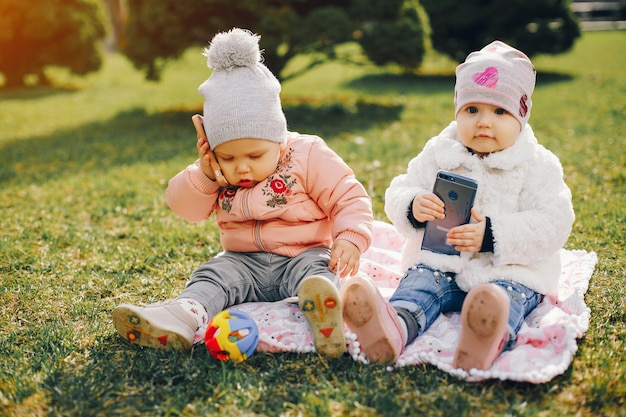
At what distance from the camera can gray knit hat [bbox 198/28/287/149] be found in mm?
2508

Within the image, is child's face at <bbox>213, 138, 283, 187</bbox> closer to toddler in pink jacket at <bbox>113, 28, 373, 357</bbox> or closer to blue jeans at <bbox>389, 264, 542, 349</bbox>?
toddler in pink jacket at <bbox>113, 28, 373, 357</bbox>

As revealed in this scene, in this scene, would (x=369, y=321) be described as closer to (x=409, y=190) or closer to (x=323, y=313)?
(x=323, y=313)

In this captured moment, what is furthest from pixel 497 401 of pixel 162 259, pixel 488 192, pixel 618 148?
pixel 618 148

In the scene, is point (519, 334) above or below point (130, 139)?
above

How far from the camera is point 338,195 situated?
2.69 metres

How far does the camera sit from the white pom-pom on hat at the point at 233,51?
2549mm

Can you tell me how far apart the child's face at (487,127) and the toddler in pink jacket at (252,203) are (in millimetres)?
534

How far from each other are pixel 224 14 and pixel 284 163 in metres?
5.59

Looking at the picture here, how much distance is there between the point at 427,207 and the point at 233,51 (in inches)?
41.1

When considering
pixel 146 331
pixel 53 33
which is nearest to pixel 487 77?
pixel 146 331

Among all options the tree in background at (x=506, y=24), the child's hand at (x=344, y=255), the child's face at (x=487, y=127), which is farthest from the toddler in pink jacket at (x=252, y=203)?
the tree in background at (x=506, y=24)

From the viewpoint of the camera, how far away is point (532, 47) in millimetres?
11891

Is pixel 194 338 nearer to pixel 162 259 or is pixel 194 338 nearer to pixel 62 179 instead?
pixel 162 259

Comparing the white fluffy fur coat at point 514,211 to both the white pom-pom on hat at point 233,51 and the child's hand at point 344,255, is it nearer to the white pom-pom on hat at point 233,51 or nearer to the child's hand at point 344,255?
the child's hand at point 344,255
